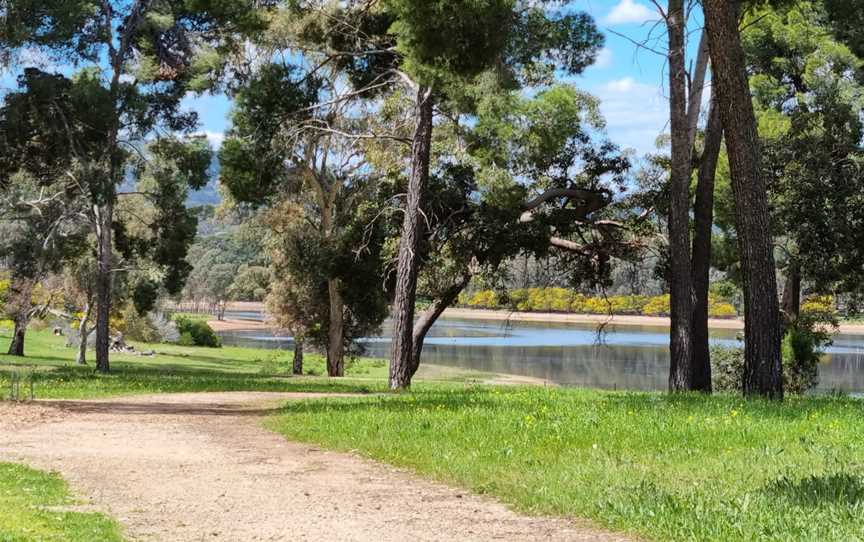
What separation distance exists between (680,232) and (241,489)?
11867mm

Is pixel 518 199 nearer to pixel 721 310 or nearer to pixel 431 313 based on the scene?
pixel 431 313

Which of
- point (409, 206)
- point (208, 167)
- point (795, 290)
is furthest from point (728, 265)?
point (208, 167)

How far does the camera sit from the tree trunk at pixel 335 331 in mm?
35250

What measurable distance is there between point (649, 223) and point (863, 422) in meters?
14.7

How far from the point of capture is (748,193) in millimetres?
12805

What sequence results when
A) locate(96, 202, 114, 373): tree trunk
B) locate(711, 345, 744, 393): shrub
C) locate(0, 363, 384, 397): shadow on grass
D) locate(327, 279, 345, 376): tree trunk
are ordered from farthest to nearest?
locate(327, 279, 345, 376): tree trunk → locate(711, 345, 744, 393): shrub → locate(96, 202, 114, 373): tree trunk → locate(0, 363, 384, 397): shadow on grass

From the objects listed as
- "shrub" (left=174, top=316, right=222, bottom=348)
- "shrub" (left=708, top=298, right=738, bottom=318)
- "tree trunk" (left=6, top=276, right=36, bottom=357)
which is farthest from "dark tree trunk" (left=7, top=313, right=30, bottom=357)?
"shrub" (left=708, top=298, right=738, bottom=318)

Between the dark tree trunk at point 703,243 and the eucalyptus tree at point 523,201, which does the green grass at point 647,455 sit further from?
the eucalyptus tree at point 523,201

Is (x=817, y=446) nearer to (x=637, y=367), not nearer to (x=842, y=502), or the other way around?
(x=842, y=502)

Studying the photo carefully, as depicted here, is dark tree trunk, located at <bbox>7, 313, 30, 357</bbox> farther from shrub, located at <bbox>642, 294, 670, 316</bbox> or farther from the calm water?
shrub, located at <bbox>642, 294, 670, 316</bbox>

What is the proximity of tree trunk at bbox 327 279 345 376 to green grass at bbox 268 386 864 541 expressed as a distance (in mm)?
21548

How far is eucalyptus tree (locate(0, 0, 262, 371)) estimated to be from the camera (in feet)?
72.6

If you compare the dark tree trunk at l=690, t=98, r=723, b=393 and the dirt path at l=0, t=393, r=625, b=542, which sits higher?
the dark tree trunk at l=690, t=98, r=723, b=393

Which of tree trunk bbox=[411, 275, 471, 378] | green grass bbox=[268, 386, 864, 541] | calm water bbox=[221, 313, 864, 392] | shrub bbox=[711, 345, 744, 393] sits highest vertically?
tree trunk bbox=[411, 275, 471, 378]
